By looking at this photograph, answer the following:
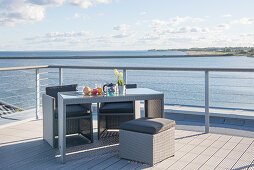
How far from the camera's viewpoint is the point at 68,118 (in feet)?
12.1

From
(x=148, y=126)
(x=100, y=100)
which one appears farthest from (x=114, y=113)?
(x=148, y=126)

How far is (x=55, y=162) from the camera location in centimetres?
329

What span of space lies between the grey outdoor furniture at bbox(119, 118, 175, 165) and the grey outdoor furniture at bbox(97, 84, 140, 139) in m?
0.63

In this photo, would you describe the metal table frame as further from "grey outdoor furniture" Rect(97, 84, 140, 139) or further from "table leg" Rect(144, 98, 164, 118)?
"grey outdoor furniture" Rect(97, 84, 140, 139)

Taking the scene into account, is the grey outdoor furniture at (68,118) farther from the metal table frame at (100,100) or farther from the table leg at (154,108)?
the table leg at (154,108)

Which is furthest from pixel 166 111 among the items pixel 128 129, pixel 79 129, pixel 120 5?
pixel 120 5

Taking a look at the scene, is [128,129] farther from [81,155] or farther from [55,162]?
[55,162]

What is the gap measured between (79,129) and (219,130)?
219cm

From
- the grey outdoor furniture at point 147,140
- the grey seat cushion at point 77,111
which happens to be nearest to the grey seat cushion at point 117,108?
the grey seat cushion at point 77,111

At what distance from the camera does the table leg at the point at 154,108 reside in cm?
370

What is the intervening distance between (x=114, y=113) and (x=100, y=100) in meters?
0.73

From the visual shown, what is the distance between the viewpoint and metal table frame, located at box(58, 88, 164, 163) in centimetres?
325

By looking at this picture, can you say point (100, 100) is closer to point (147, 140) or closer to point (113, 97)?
point (113, 97)

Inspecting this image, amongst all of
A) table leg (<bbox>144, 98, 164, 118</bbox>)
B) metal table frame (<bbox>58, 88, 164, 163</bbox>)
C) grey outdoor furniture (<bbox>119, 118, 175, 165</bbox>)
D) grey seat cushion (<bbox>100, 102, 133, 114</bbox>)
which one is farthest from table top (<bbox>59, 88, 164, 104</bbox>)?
grey seat cushion (<bbox>100, 102, 133, 114</bbox>)
